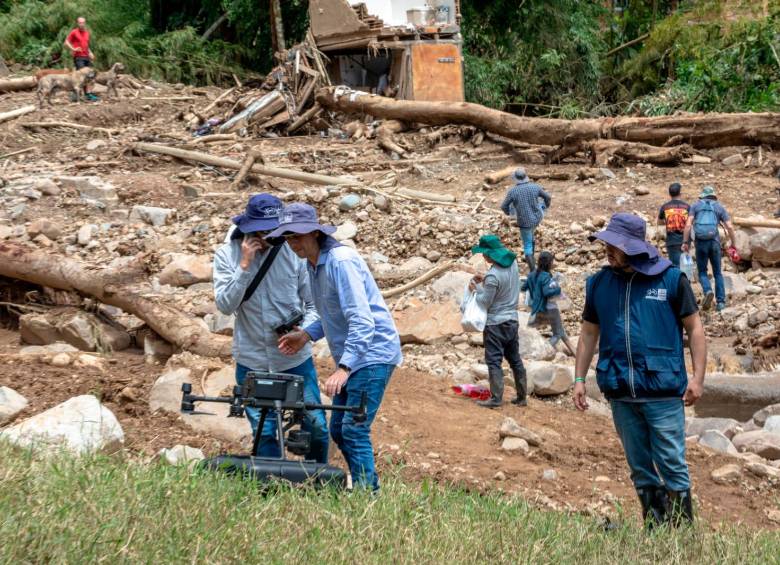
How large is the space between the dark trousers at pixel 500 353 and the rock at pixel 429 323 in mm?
2129

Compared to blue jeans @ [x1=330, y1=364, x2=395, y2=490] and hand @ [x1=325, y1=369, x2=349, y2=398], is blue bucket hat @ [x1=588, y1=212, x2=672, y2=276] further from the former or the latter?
hand @ [x1=325, y1=369, x2=349, y2=398]

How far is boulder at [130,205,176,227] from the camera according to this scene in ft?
48.1

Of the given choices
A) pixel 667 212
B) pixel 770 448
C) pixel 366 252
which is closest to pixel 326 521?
pixel 770 448

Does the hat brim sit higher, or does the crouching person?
the hat brim

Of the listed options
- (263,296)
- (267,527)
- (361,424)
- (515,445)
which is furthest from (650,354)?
(515,445)

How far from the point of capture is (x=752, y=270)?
509 inches

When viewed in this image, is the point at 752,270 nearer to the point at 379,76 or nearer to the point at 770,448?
the point at 770,448

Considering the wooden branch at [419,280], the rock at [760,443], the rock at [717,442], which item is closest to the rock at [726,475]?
the rock at [717,442]

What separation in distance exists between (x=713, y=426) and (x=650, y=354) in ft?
12.2

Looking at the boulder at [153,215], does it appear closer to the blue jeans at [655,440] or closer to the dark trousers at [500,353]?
the dark trousers at [500,353]

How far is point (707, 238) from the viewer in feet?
37.7

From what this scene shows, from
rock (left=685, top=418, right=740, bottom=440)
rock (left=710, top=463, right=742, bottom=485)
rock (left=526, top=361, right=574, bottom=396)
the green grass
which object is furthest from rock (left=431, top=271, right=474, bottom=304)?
the green grass

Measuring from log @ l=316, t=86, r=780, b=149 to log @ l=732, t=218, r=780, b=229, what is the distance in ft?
11.5

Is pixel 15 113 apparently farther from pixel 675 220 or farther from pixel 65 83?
pixel 675 220
